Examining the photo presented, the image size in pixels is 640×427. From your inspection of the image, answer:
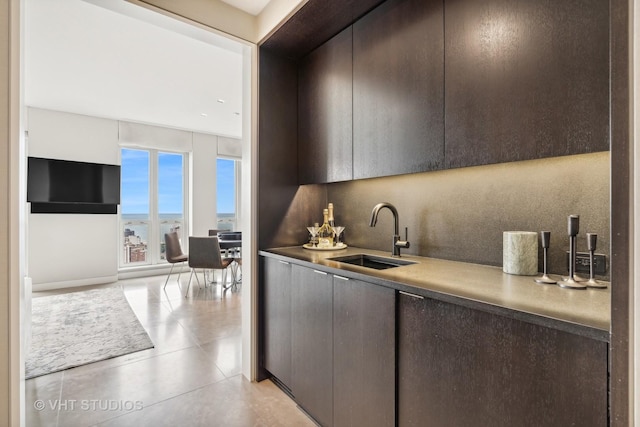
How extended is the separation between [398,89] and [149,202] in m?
5.99

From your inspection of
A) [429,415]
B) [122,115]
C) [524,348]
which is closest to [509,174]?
[524,348]

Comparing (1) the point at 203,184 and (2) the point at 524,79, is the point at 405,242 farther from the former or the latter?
(1) the point at 203,184

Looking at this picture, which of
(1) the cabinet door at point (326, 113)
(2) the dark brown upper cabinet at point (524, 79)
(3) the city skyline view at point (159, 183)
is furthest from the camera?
(3) the city skyline view at point (159, 183)

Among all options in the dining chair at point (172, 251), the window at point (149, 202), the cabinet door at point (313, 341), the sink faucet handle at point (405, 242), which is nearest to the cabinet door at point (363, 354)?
the cabinet door at point (313, 341)

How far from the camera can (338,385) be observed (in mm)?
1570

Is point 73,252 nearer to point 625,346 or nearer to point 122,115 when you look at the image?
point 122,115

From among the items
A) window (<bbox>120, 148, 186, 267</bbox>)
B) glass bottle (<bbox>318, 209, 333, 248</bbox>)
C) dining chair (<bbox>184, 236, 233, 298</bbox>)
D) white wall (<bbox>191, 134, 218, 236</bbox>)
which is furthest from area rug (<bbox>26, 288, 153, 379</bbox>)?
white wall (<bbox>191, 134, 218, 236</bbox>)

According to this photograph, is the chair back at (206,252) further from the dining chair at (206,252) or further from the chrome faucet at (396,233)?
the chrome faucet at (396,233)

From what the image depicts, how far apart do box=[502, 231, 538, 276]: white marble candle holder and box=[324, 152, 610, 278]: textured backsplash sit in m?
0.12

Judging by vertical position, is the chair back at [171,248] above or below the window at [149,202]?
below

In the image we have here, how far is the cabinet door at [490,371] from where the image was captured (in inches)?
31.9

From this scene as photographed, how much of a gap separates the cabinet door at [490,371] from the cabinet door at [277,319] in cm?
90

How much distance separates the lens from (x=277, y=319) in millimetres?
2096

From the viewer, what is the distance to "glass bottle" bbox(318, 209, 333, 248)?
231 centimetres
